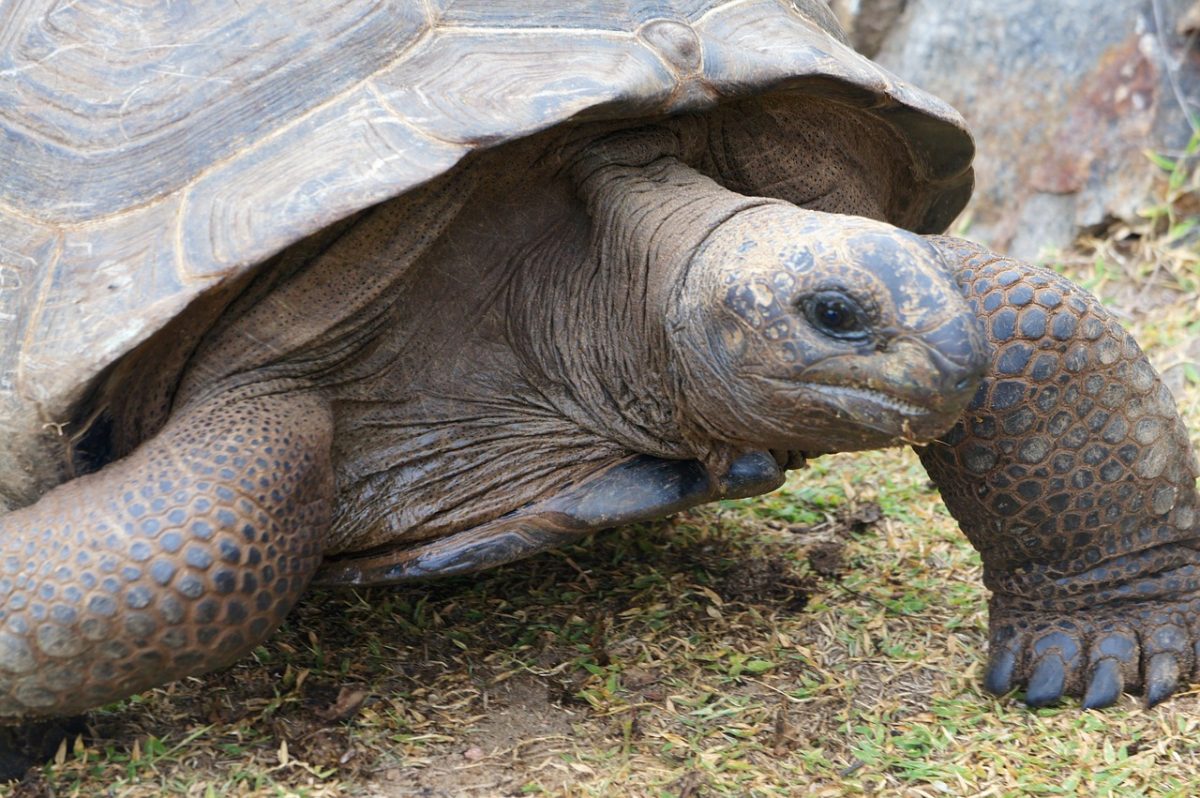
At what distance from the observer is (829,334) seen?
265 centimetres

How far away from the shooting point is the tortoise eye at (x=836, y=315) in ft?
8.55

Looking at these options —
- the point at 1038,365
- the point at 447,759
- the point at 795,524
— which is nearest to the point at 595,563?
the point at 795,524

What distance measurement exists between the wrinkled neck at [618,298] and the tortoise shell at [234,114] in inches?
8.8

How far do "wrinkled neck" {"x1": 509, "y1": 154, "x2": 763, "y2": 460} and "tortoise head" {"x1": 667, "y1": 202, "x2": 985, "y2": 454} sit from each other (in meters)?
0.17

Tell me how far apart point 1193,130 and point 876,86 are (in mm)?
3245

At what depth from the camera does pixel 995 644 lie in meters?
3.29

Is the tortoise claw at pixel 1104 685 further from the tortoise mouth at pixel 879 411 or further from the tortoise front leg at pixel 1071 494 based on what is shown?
the tortoise mouth at pixel 879 411

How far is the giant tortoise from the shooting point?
8.79 ft

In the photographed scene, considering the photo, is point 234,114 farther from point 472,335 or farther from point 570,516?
point 570,516

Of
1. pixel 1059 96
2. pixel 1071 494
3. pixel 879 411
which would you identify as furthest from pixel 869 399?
pixel 1059 96

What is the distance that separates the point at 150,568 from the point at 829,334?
1389 mm

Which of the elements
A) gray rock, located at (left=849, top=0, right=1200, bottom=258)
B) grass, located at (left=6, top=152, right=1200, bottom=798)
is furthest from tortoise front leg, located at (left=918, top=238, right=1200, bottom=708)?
gray rock, located at (left=849, top=0, right=1200, bottom=258)

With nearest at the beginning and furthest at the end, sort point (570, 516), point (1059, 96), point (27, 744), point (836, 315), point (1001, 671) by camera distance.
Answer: point (836, 315), point (27, 744), point (570, 516), point (1001, 671), point (1059, 96)

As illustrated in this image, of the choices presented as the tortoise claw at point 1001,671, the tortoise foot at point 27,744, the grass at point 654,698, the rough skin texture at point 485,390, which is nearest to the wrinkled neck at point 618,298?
the rough skin texture at point 485,390
